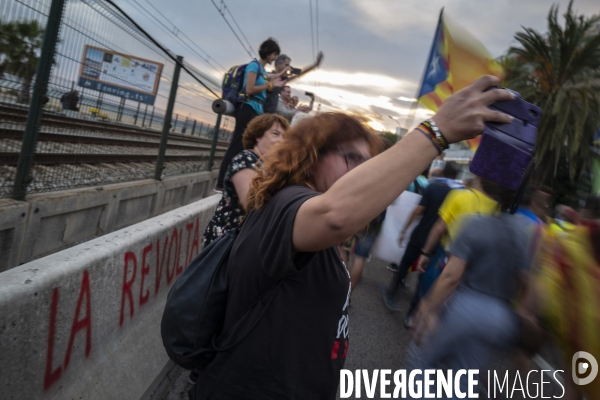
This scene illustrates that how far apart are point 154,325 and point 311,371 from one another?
1807 millimetres

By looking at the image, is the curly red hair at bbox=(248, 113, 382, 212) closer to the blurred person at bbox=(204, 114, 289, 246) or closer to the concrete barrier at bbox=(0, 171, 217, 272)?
the blurred person at bbox=(204, 114, 289, 246)

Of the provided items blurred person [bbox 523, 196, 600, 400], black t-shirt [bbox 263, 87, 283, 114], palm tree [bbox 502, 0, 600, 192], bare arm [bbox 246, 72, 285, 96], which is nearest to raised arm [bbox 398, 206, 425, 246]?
black t-shirt [bbox 263, 87, 283, 114]

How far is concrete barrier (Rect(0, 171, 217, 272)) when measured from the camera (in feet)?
11.5

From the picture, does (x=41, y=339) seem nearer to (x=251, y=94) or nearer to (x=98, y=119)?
(x=251, y=94)

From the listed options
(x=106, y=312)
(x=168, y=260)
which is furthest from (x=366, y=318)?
(x=106, y=312)

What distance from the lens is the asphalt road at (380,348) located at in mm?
3641

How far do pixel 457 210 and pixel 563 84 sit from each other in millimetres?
10986

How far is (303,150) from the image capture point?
154cm

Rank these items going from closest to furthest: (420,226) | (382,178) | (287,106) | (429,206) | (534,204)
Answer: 1. (382,178)
2. (534,204)
3. (429,206)
4. (420,226)
5. (287,106)

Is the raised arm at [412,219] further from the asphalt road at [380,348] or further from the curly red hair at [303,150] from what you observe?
the curly red hair at [303,150]

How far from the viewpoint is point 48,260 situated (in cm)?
181

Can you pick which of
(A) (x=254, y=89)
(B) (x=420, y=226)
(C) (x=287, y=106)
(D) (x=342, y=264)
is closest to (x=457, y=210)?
(B) (x=420, y=226)

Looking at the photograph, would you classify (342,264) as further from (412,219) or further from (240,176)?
(412,219)

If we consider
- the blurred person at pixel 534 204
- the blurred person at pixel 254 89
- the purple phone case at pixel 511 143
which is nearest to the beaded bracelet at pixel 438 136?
the purple phone case at pixel 511 143
